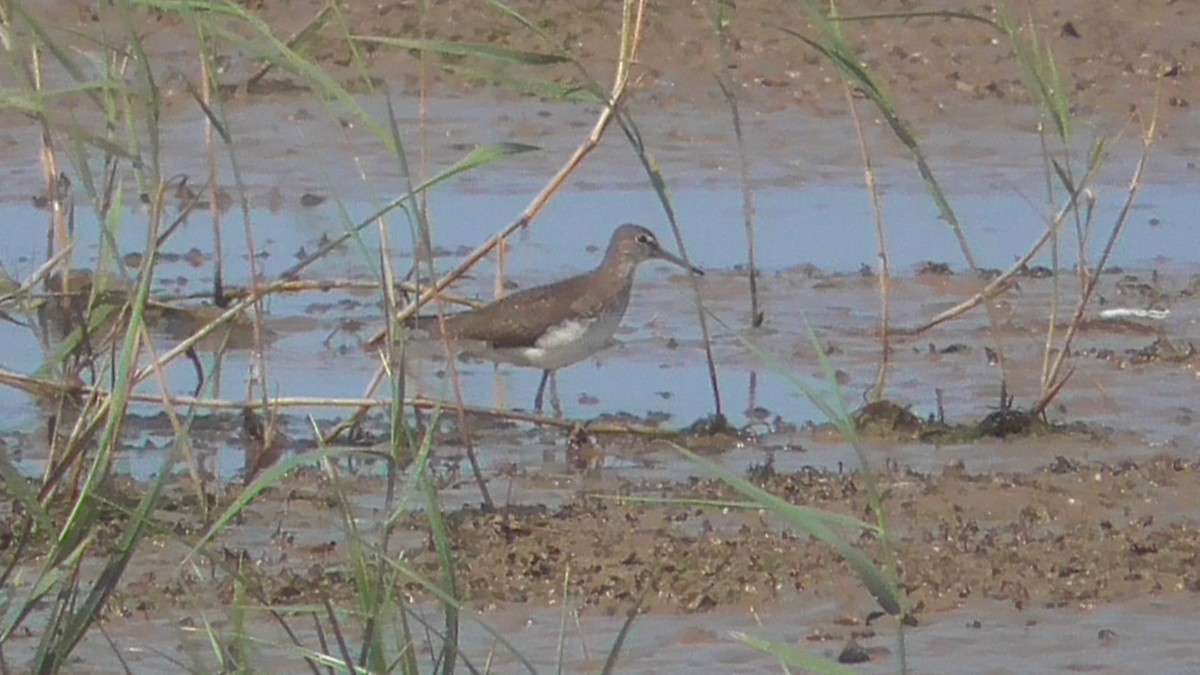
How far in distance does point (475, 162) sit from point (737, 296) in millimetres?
4418

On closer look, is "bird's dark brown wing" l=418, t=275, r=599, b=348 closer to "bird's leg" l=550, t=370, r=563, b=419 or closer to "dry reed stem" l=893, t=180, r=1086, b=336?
"bird's leg" l=550, t=370, r=563, b=419

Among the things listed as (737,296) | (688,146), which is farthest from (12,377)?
(688,146)

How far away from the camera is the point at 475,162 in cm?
521

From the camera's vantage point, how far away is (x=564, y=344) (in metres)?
8.12

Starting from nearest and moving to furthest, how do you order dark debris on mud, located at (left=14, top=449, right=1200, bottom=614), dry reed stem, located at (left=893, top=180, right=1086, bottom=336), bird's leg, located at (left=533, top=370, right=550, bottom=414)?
dark debris on mud, located at (left=14, top=449, right=1200, bottom=614)
dry reed stem, located at (left=893, top=180, right=1086, bottom=336)
bird's leg, located at (left=533, top=370, right=550, bottom=414)

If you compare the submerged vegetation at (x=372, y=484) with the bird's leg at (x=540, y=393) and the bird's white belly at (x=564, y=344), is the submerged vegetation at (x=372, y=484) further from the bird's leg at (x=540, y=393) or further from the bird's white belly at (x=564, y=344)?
the bird's leg at (x=540, y=393)

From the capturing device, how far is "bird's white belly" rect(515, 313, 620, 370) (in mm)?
8109

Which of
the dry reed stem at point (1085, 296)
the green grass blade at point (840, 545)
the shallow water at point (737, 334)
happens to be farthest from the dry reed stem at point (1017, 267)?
the green grass blade at point (840, 545)

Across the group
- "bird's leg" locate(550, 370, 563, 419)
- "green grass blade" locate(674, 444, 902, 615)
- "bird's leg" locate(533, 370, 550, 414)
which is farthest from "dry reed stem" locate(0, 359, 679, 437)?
"green grass blade" locate(674, 444, 902, 615)

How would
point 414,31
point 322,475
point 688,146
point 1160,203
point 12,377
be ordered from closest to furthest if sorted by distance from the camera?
1. point 12,377
2. point 322,475
3. point 1160,203
4. point 688,146
5. point 414,31

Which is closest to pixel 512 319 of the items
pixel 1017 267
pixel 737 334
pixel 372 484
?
pixel 372 484

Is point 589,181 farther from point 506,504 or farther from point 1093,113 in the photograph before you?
point 506,504

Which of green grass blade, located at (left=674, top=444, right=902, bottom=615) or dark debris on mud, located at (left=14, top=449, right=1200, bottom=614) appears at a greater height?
green grass blade, located at (left=674, top=444, right=902, bottom=615)

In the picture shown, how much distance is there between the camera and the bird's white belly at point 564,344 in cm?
811
